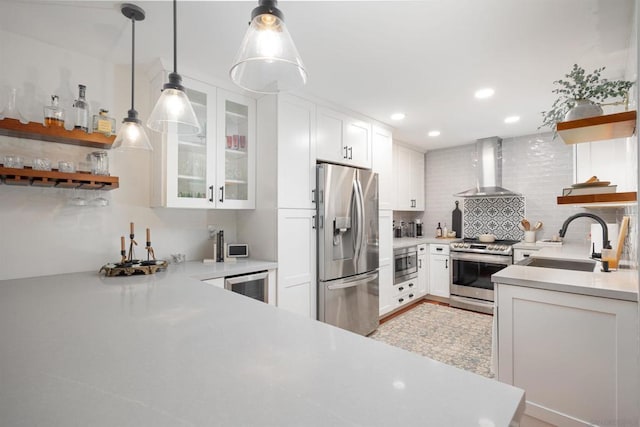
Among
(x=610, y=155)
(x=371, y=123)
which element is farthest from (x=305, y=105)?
(x=610, y=155)

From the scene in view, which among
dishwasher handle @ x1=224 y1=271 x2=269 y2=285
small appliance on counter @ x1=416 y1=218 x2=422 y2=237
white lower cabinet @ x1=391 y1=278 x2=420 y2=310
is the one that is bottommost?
white lower cabinet @ x1=391 y1=278 x2=420 y2=310

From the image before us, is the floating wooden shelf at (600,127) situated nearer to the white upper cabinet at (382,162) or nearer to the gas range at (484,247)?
the white upper cabinet at (382,162)

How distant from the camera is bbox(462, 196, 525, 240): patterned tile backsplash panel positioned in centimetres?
431

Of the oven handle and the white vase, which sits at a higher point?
Result: the white vase

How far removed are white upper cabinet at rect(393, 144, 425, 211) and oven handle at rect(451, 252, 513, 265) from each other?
39.9 inches

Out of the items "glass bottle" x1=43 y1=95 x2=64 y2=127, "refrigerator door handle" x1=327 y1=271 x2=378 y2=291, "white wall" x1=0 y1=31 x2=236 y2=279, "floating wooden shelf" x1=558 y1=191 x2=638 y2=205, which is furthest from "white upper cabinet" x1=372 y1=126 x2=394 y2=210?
"glass bottle" x1=43 y1=95 x2=64 y2=127

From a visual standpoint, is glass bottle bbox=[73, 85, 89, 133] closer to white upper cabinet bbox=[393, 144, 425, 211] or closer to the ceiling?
the ceiling

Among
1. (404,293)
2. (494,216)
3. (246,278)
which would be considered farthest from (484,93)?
(246,278)

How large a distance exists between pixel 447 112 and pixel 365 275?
78.4 inches

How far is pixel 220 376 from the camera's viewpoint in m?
0.66

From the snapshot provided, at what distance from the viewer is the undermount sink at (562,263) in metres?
2.37

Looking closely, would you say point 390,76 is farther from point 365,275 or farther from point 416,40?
point 365,275

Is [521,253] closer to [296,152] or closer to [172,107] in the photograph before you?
[296,152]

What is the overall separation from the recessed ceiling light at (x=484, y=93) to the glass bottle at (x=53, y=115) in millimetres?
3201
